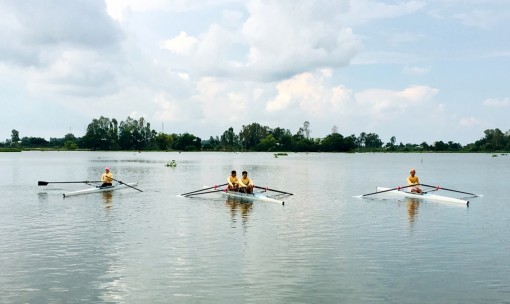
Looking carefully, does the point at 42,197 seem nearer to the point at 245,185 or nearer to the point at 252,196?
the point at 245,185

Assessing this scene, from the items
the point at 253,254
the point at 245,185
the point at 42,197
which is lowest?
the point at 253,254

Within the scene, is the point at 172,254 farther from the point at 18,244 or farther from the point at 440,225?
the point at 440,225

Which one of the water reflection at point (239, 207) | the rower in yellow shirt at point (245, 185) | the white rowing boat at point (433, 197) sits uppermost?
the rower in yellow shirt at point (245, 185)

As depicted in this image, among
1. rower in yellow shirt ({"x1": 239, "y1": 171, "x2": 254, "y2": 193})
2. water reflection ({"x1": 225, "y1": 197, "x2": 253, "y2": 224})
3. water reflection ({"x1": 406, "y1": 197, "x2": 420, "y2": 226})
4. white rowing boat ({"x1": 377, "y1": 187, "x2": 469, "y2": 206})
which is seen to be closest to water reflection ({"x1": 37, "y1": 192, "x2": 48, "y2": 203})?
water reflection ({"x1": 225, "y1": 197, "x2": 253, "y2": 224})

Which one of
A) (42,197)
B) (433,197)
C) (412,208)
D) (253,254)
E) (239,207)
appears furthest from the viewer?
(42,197)

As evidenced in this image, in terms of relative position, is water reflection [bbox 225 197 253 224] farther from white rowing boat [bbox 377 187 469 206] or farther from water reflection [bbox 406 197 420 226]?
white rowing boat [bbox 377 187 469 206]

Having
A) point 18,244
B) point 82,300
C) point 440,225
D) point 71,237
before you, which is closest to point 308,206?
point 440,225

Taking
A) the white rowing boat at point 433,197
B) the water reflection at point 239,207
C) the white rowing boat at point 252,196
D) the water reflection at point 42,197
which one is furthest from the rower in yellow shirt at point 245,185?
the water reflection at point 42,197

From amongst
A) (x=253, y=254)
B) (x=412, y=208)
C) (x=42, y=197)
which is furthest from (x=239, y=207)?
(x=42, y=197)

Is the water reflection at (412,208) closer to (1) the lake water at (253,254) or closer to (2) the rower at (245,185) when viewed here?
(1) the lake water at (253,254)

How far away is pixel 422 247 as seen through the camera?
1934 cm

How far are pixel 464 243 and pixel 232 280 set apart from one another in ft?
34.9

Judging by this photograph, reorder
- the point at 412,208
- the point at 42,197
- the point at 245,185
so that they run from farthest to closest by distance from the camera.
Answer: the point at 42,197 → the point at 245,185 → the point at 412,208

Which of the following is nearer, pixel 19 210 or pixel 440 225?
pixel 440 225
